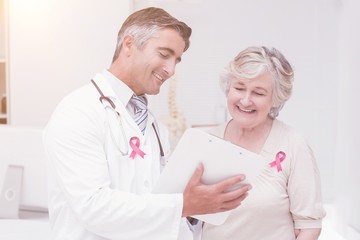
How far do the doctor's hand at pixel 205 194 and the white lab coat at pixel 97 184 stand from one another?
30mm

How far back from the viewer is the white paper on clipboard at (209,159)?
1171 millimetres

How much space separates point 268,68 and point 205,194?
0.50m

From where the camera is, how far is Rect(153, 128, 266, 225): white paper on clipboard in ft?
3.84

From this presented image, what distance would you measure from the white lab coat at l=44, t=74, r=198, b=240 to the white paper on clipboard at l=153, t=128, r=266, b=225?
0.07 m

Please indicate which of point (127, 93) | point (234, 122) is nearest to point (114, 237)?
point (127, 93)

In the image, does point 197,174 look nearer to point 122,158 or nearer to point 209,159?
point 209,159

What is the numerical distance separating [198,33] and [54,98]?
3.30 feet

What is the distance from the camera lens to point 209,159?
3.90 ft

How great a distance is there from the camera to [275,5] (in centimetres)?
247

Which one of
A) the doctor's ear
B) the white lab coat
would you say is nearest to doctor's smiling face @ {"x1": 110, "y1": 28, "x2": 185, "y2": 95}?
the doctor's ear

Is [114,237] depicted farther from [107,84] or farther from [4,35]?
[4,35]

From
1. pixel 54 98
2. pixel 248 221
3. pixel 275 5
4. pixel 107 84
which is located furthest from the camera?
pixel 54 98

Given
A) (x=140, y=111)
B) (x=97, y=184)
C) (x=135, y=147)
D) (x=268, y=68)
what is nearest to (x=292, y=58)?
(x=268, y=68)

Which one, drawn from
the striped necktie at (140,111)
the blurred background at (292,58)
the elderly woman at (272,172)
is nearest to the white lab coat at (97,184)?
the striped necktie at (140,111)
